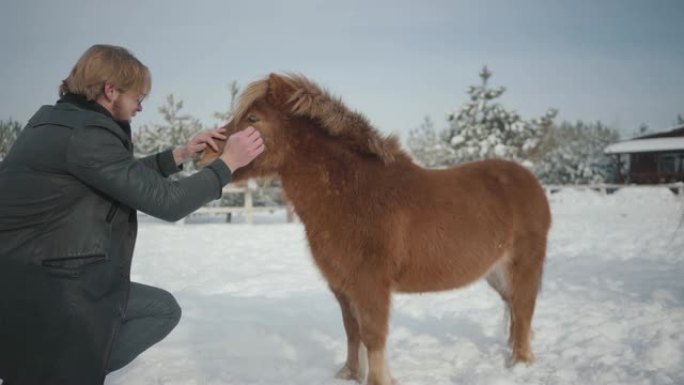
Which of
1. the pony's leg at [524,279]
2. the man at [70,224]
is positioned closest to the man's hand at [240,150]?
the man at [70,224]

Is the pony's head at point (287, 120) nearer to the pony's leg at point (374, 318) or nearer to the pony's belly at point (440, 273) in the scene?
the pony's belly at point (440, 273)

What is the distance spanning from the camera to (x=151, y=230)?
14.4m

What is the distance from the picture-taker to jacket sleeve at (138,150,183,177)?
3.14 metres

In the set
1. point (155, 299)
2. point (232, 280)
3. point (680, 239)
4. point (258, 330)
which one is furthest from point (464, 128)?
point (155, 299)

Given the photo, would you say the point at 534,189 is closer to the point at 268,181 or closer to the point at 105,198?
the point at 268,181

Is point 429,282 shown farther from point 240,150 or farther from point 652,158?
point 652,158

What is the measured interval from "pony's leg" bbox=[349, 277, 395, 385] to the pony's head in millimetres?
963

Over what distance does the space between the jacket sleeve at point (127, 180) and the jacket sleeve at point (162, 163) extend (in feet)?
3.07

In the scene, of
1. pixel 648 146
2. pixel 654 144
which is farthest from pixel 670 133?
pixel 648 146

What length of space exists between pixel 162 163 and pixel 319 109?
1.15m

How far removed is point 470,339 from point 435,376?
1177mm

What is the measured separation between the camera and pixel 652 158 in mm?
37906

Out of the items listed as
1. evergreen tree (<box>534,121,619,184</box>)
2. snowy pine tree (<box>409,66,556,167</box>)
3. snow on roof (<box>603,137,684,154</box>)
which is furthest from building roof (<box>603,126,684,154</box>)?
snowy pine tree (<box>409,66,556,167</box>)

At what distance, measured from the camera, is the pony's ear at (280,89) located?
11.2 feet
